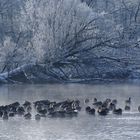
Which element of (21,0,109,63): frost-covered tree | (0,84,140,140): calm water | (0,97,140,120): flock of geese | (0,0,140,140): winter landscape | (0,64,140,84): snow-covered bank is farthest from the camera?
(0,64,140,84): snow-covered bank

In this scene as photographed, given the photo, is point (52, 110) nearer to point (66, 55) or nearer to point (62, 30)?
point (66, 55)

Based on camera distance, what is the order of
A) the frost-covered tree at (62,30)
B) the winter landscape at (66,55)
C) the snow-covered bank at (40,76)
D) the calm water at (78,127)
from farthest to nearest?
1. the snow-covered bank at (40,76)
2. the frost-covered tree at (62,30)
3. the winter landscape at (66,55)
4. the calm water at (78,127)

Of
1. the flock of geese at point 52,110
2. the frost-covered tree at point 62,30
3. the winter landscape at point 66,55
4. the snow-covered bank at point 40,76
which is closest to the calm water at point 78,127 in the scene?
the flock of geese at point 52,110

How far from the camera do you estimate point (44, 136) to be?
2444cm

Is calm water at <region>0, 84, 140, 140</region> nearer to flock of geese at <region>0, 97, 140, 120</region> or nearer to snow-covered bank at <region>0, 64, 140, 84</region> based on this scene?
flock of geese at <region>0, 97, 140, 120</region>

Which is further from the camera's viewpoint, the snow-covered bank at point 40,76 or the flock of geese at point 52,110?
the snow-covered bank at point 40,76

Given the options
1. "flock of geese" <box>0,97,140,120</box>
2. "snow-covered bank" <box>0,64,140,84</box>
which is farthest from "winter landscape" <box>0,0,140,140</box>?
"flock of geese" <box>0,97,140,120</box>

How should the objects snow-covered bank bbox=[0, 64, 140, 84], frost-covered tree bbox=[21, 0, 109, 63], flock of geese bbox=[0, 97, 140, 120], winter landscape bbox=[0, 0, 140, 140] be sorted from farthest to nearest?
1. snow-covered bank bbox=[0, 64, 140, 84]
2. frost-covered tree bbox=[21, 0, 109, 63]
3. winter landscape bbox=[0, 0, 140, 140]
4. flock of geese bbox=[0, 97, 140, 120]

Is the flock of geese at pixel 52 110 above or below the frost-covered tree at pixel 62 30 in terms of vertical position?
below

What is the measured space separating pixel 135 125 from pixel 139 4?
3678cm

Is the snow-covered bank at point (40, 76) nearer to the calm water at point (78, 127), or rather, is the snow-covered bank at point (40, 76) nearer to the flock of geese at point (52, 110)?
the calm water at point (78, 127)

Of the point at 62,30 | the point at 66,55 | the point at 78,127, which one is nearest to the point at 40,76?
the point at 66,55

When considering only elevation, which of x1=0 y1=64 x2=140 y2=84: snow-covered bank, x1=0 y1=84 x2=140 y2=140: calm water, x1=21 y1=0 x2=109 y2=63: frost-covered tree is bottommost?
x1=0 y1=84 x2=140 y2=140: calm water

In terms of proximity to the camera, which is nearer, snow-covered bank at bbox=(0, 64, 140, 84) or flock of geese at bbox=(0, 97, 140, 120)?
flock of geese at bbox=(0, 97, 140, 120)
